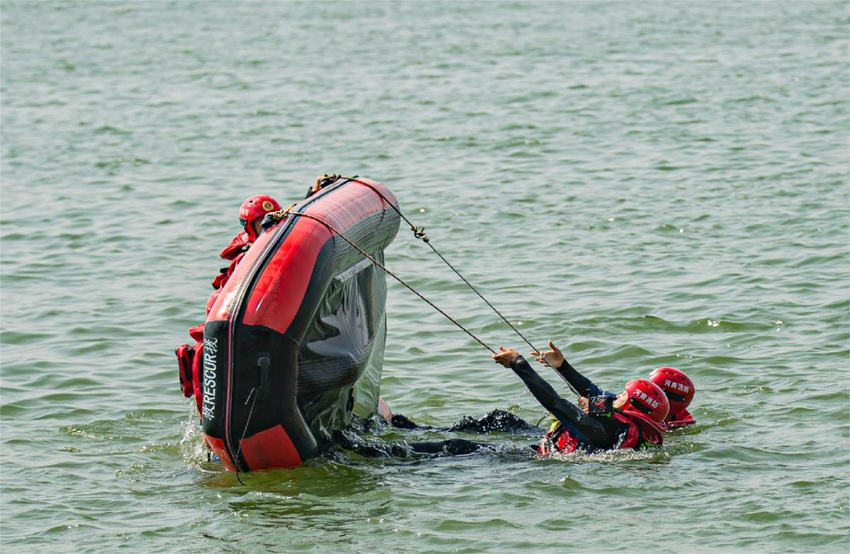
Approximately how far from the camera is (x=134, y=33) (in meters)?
33.2

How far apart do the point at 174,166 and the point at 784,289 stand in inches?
373

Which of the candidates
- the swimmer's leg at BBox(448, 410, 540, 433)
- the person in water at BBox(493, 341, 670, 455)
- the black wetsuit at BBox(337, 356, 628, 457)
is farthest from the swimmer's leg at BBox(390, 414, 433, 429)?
the person in water at BBox(493, 341, 670, 455)

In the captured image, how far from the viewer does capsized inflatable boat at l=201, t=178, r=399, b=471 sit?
7828mm

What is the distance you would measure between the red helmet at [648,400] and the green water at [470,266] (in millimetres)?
312

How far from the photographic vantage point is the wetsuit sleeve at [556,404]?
8.34 metres

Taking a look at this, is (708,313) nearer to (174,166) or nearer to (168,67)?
(174,166)

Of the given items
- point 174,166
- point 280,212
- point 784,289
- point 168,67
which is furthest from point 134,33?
point 280,212

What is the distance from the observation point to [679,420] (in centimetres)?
948

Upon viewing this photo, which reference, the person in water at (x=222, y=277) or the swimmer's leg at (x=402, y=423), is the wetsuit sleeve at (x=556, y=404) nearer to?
the swimmer's leg at (x=402, y=423)

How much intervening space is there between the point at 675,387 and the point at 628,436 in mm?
832

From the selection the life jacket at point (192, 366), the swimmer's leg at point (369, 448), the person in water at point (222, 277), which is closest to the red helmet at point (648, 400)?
the swimmer's leg at point (369, 448)

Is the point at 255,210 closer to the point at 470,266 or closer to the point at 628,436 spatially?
the point at 628,436

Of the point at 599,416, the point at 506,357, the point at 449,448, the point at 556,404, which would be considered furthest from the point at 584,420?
the point at 449,448

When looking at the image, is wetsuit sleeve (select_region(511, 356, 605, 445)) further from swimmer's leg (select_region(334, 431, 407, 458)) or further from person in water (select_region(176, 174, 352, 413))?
person in water (select_region(176, 174, 352, 413))
